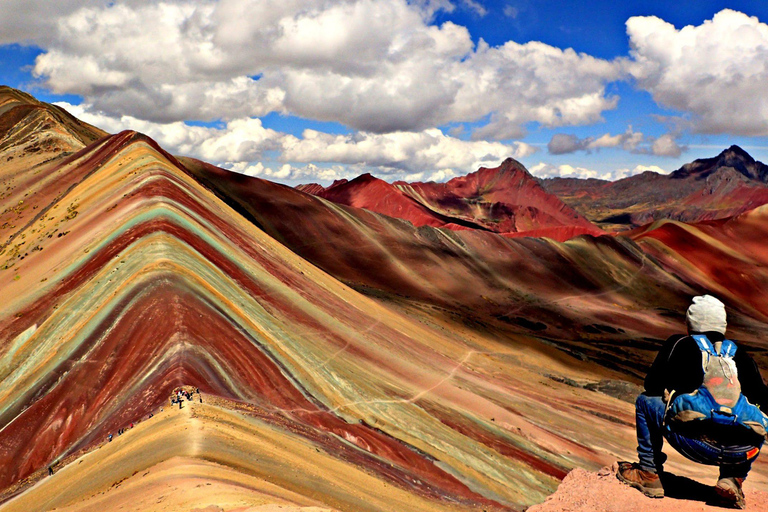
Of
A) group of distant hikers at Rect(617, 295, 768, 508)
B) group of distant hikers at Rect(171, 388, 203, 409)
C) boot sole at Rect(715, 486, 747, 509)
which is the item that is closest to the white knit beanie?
group of distant hikers at Rect(617, 295, 768, 508)

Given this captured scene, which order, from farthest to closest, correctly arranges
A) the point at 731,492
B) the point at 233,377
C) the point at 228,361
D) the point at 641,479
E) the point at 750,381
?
the point at 228,361 → the point at 233,377 → the point at 641,479 → the point at 731,492 → the point at 750,381

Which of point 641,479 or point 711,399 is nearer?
point 711,399

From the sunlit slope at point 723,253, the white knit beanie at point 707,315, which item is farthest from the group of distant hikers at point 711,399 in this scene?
the sunlit slope at point 723,253

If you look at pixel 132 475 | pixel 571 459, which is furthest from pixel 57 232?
pixel 571 459

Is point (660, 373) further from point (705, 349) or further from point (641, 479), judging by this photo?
point (641, 479)

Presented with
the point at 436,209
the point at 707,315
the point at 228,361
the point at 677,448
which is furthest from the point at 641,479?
the point at 436,209

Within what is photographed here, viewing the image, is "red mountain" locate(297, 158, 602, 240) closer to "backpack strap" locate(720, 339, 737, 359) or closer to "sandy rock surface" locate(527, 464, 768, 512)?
"sandy rock surface" locate(527, 464, 768, 512)

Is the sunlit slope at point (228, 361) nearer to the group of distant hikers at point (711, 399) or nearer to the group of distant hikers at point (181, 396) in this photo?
the group of distant hikers at point (181, 396)
